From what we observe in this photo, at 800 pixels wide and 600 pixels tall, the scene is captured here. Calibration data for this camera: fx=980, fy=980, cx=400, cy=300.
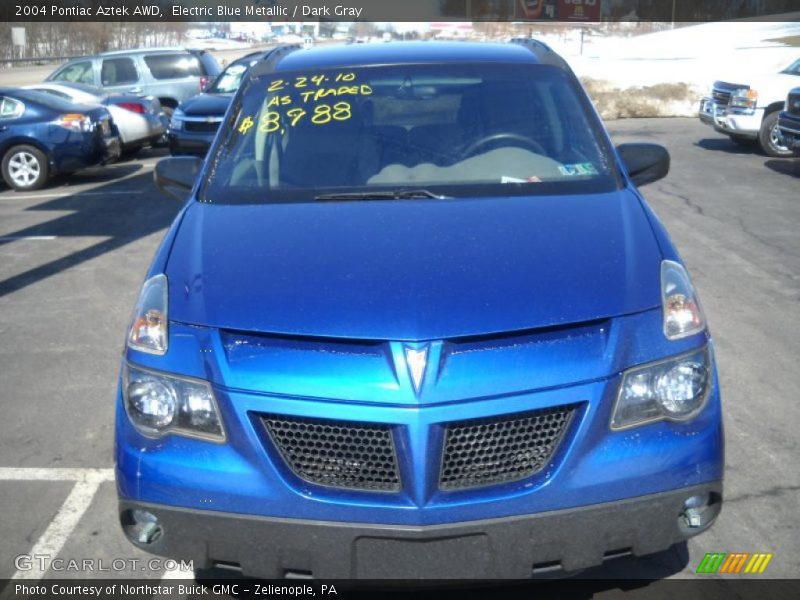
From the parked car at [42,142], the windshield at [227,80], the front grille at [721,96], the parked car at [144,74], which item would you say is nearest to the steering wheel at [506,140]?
the parked car at [42,142]

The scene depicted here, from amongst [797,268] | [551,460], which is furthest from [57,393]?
[797,268]

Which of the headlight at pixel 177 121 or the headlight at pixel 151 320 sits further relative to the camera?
the headlight at pixel 177 121

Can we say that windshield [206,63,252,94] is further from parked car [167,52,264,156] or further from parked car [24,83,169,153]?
parked car [24,83,169,153]

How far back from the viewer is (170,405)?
3.07 m

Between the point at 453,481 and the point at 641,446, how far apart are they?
0.57m

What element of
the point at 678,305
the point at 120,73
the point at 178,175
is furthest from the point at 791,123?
the point at 120,73

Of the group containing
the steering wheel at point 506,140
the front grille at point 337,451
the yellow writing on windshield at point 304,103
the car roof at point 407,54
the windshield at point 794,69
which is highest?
the car roof at point 407,54

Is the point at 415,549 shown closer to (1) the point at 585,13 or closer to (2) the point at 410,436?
(2) the point at 410,436

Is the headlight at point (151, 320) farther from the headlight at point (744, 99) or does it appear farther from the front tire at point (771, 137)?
the headlight at point (744, 99)

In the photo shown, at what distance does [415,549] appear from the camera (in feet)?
9.25

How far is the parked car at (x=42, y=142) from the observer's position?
14.4 metres

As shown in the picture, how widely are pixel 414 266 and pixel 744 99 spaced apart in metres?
14.5

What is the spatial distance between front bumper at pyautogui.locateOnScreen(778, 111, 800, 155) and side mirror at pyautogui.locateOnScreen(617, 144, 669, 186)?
34.4ft

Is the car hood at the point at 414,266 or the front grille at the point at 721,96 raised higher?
the car hood at the point at 414,266
